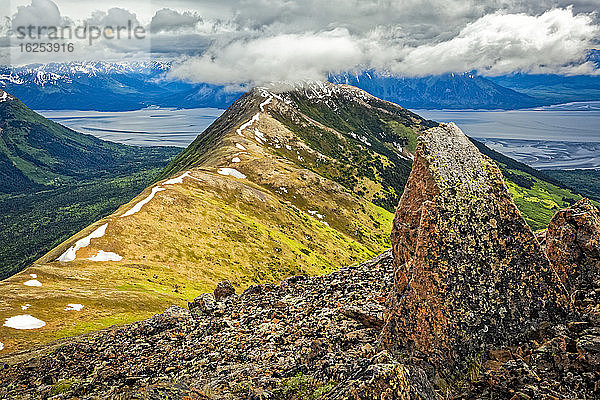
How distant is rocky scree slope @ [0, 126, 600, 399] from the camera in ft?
38.2

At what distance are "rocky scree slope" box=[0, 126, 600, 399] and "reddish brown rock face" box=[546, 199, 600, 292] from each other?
103 mm

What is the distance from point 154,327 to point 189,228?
55.5 m

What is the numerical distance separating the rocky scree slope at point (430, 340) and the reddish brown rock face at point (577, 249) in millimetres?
103

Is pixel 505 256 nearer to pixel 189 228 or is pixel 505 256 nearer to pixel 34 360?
pixel 34 360

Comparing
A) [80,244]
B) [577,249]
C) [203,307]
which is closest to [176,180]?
[80,244]

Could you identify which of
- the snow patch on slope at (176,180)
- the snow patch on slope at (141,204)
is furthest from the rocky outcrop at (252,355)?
the snow patch on slope at (176,180)

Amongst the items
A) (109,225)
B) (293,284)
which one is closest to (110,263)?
(109,225)

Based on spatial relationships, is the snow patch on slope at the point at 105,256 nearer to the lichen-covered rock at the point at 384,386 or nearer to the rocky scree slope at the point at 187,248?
the rocky scree slope at the point at 187,248

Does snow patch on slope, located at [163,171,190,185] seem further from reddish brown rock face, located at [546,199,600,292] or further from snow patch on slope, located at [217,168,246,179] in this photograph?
reddish brown rock face, located at [546,199,600,292]

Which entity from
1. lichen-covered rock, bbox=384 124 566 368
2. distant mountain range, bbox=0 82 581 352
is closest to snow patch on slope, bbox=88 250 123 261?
distant mountain range, bbox=0 82 581 352

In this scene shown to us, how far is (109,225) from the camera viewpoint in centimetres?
7338

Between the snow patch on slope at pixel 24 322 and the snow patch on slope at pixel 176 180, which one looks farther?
the snow patch on slope at pixel 176 180

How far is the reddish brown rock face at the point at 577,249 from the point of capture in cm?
1786

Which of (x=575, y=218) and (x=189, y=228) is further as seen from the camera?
(x=189, y=228)
